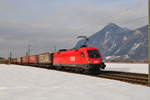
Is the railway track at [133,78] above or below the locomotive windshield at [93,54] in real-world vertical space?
below

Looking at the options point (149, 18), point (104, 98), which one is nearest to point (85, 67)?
point (149, 18)

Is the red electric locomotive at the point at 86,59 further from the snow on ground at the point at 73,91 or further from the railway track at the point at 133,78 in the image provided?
the snow on ground at the point at 73,91

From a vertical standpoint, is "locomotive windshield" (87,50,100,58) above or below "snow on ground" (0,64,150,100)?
above

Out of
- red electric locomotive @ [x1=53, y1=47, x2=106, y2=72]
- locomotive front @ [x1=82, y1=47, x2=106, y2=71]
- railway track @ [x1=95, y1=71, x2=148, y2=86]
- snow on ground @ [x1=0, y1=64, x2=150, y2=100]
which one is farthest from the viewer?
red electric locomotive @ [x1=53, y1=47, x2=106, y2=72]

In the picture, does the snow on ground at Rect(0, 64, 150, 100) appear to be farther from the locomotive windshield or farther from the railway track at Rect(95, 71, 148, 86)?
the locomotive windshield

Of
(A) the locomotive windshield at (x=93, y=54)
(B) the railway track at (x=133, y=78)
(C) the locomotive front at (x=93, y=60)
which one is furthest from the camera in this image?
(A) the locomotive windshield at (x=93, y=54)

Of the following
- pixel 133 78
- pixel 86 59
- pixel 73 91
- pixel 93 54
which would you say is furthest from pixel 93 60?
pixel 73 91

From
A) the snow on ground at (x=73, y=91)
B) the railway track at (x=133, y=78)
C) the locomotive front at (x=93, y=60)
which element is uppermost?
the locomotive front at (x=93, y=60)

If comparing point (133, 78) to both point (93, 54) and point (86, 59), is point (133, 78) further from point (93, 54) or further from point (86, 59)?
point (93, 54)

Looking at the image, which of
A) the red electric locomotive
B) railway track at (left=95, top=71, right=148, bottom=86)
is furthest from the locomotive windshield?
railway track at (left=95, top=71, right=148, bottom=86)

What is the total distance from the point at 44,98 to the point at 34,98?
38 cm

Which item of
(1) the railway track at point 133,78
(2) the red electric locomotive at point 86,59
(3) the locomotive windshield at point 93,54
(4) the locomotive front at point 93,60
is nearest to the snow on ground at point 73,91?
(1) the railway track at point 133,78

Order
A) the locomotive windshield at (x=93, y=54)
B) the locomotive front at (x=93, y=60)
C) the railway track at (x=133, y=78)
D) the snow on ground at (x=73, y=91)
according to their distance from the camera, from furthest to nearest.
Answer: the locomotive windshield at (x=93, y=54), the locomotive front at (x=93, y=60), the railway track at (x=133, y=78), the snow on ground at (x=73, y=91)

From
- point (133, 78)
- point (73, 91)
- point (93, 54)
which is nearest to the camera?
point (73, 91)
